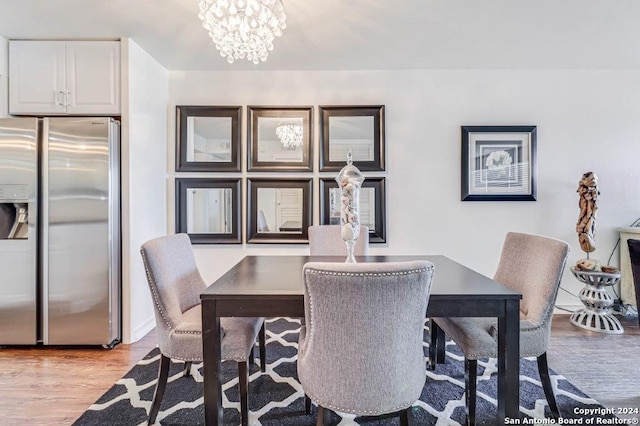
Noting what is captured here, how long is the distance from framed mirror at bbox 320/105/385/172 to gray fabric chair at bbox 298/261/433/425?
2.21m

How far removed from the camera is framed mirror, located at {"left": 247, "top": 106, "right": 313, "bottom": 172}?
3195 mm

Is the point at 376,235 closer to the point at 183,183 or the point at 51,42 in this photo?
the point at 183,183

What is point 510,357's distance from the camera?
4.35 ft

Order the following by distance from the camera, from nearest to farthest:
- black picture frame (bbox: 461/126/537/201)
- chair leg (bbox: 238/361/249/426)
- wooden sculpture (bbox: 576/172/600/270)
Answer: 1. chair leg (bbox: 238/361/249/426)
2. wooden sculpture (bbox: 576/172/600/270)
3. black picture frame (bbox: 461/126/537/201)

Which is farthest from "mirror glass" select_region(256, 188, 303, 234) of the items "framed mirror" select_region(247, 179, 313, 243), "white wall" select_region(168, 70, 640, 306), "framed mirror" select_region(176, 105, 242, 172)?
"framed mirror" select_region(176, 105, 242, 172)

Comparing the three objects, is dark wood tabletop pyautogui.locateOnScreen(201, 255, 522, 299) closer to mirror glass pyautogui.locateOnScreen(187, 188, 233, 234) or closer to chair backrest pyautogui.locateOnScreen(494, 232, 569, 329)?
chair backrest pyautogui.locateOnScreen(494, 232, 569, 329)

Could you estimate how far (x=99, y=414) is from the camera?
1.69m

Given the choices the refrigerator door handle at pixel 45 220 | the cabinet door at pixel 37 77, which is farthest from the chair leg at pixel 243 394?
the cabinet door at pixel 37 77

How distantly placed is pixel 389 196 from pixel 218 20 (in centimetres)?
217

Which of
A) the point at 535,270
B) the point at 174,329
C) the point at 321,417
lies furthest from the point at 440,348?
the point at 174,329

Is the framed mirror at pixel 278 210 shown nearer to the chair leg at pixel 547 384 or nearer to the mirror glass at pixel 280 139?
the mirror glass at pixel 280 139

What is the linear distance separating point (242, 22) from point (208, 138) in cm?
175

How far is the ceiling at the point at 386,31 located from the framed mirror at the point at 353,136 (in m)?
0.44

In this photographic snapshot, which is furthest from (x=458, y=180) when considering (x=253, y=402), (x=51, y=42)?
(x=51, y=42)
